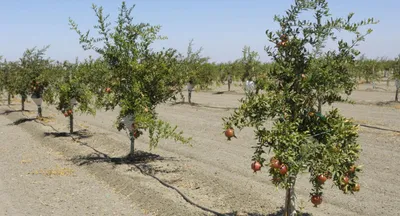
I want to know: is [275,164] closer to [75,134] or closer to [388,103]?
[75,134]

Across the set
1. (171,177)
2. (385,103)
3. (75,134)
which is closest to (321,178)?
(171,177)

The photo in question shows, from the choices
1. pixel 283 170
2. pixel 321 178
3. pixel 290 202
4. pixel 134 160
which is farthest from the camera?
pixel 134 160

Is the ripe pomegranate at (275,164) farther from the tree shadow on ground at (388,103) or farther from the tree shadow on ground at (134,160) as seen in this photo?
the tree shadow on ground at (388,103)

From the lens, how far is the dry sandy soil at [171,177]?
27.2 feet

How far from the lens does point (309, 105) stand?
573cm

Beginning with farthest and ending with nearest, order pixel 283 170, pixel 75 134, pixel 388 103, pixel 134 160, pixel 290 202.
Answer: pixel 388 103
pixel 75 134
pixel 134 160
pixel 290 202
pixel 283 170

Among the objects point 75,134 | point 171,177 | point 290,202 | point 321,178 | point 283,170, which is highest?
point 283,170

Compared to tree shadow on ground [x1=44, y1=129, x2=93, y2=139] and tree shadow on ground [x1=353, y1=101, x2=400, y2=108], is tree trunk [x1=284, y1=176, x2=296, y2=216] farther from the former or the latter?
tree shadow on ground [x1=353, y1=101, x2=400, y2=108]

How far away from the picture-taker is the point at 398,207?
27.3ft

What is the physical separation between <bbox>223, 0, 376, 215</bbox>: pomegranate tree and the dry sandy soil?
1676 millimetres

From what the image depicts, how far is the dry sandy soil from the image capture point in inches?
327

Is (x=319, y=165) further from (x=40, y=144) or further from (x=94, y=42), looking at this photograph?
(x=40, y=144)

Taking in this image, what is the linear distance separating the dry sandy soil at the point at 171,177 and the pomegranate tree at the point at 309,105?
1.68m

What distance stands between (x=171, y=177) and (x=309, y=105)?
5.36 meters
